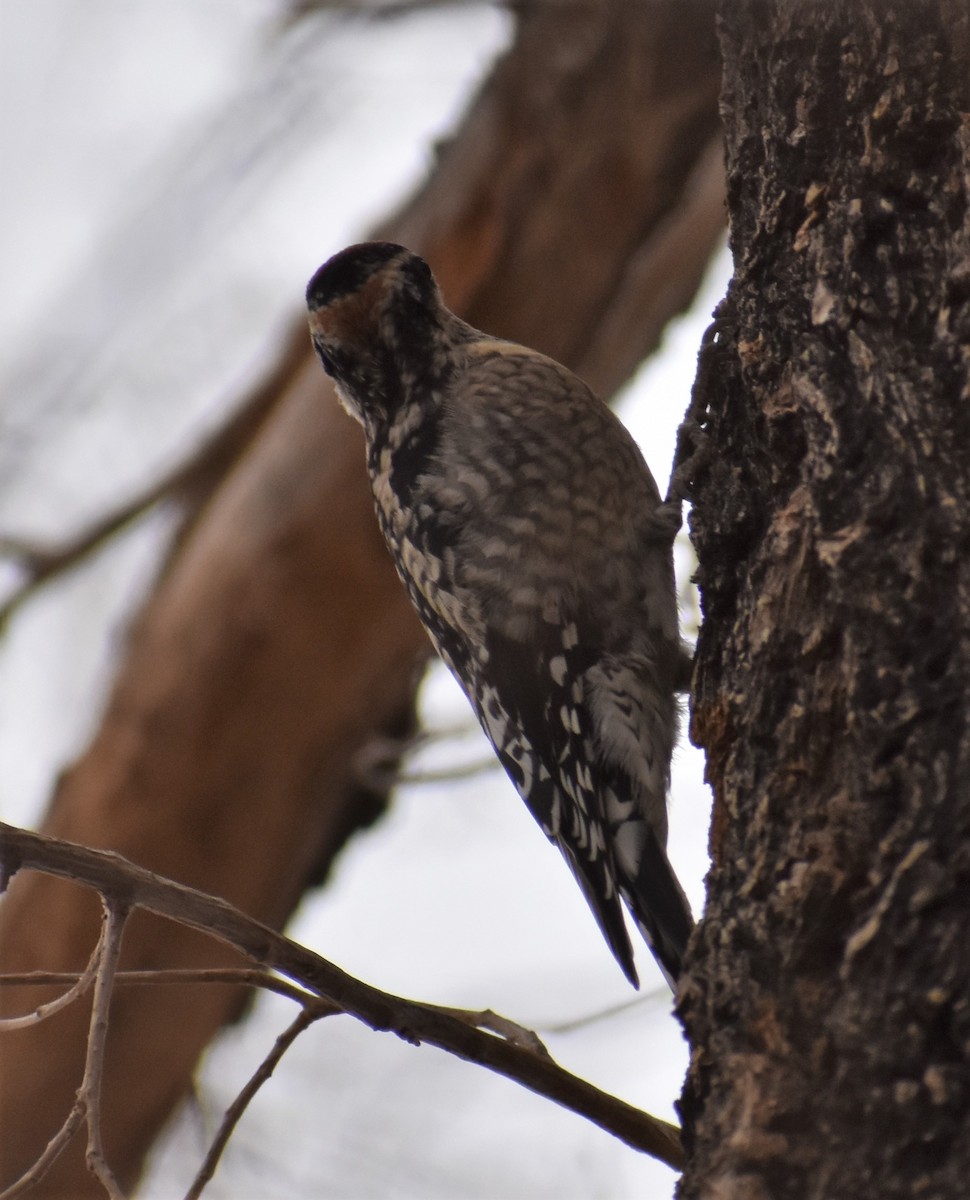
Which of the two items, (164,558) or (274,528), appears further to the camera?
(164,558)

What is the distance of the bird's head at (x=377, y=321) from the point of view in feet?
11.9

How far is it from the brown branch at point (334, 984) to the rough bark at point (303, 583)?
104 inches

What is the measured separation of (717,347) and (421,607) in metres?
1.24

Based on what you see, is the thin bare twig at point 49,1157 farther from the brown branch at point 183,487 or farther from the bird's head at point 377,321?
the brown branch at point 183,487

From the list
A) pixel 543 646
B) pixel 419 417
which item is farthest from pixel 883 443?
pixel 419 417

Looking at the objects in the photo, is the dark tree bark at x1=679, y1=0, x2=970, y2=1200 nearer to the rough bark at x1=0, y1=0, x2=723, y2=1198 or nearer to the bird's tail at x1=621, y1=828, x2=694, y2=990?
the bird's tail at x1=621, y1=828, x2=694, y2=990

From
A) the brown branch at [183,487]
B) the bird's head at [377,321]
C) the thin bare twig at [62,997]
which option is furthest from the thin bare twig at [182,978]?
the brown branch at [183,487]

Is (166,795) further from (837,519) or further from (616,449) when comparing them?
(837,519)

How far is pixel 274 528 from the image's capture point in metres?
4.43

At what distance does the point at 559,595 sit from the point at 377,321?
35.4 inches

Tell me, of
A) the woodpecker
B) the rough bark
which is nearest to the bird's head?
the woodpecker

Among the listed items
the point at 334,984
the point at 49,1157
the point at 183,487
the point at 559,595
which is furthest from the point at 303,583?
the point at 49,1157

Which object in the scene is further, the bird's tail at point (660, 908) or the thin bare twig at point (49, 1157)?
the bird's tail at point (660, 908)

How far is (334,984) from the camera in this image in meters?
1.73
